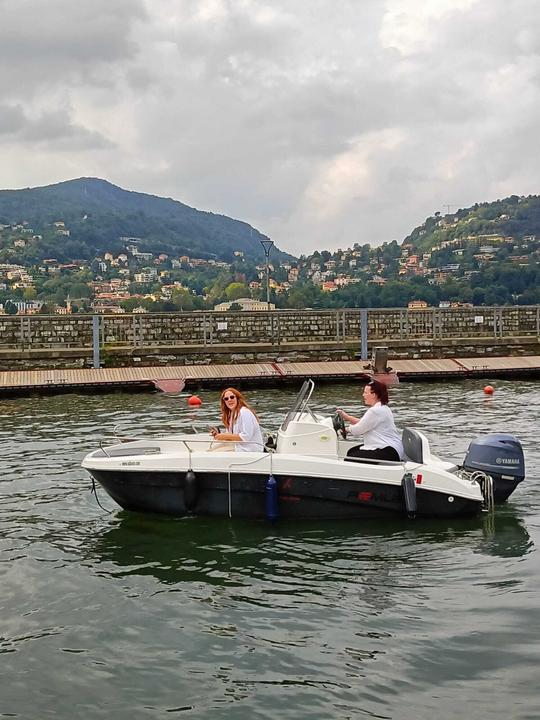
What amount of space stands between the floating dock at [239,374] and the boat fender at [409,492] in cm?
1487

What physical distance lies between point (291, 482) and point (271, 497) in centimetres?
26

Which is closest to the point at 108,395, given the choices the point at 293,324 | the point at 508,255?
the point at 293,324

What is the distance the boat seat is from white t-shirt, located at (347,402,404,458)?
0.10 meters

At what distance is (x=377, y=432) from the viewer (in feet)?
33.5

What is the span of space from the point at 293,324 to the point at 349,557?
2024 centimetres

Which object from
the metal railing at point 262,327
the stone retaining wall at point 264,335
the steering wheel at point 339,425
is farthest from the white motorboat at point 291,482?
the stone retaining wall at point 264,335

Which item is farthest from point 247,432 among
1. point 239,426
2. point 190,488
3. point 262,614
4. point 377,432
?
point 262,614

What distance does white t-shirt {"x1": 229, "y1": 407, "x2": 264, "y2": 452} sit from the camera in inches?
397

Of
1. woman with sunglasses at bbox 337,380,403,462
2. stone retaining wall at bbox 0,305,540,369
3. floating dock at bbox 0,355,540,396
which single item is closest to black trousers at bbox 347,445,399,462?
woman with sunglasses at bbox 337,380,403,462

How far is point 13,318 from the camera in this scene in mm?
26641

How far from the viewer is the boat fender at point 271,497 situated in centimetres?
971

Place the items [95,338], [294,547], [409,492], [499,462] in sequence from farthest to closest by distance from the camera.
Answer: [95,338], [499,462], [409,492], [294,547]

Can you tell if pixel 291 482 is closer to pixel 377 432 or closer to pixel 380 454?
pixel 380 454

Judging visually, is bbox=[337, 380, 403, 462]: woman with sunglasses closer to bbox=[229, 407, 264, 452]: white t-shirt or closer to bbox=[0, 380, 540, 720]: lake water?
bbox=[0, 380, 540, 720]: lake water
